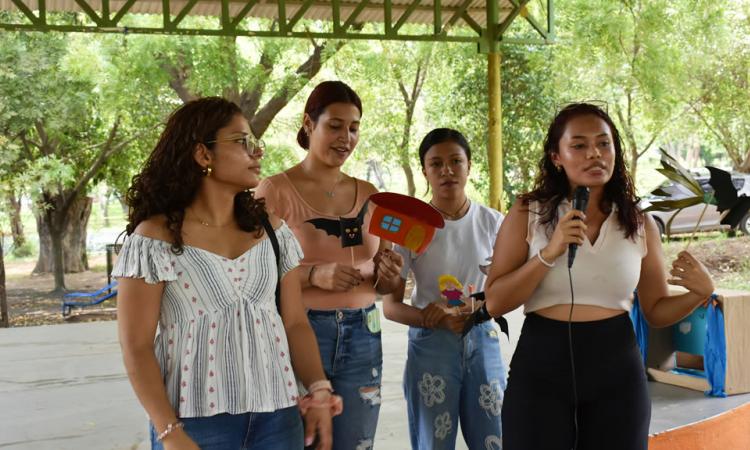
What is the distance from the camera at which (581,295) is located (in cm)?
202

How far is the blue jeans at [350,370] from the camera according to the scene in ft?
7.47

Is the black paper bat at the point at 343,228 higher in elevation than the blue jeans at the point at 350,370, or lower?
higher

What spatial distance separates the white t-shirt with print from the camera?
263 centimetres

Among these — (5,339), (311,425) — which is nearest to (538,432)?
(311,425)

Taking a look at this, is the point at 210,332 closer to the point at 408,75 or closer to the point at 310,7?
the point at 310,7

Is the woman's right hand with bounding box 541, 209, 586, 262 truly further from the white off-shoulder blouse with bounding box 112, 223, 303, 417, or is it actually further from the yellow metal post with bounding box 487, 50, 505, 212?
the yellow metal post with bounding box 487, 50, 505, 212

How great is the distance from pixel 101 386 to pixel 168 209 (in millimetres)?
4383

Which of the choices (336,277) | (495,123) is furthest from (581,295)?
(495,123)

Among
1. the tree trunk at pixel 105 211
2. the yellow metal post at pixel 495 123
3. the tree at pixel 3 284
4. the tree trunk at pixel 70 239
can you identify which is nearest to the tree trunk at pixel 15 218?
the tree trunk at pixel 70 239

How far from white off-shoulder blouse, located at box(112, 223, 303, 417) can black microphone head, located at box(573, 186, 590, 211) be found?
808 mm

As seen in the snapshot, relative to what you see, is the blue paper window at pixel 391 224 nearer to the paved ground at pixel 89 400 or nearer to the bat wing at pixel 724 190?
the bat wing at pixel 724 190

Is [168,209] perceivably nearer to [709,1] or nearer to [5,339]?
[5,339]

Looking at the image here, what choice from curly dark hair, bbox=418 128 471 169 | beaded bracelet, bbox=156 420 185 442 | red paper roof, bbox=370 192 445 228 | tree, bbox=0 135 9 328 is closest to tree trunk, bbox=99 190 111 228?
tree, bbox=0 135 9 328

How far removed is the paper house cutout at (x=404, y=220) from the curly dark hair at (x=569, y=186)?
33 cm
